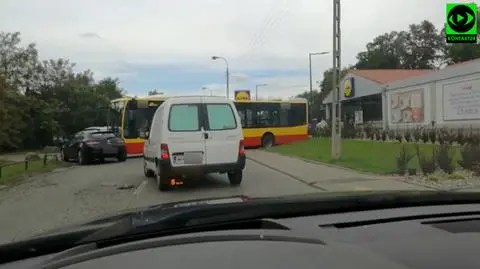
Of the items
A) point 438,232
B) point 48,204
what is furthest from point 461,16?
point 438,232

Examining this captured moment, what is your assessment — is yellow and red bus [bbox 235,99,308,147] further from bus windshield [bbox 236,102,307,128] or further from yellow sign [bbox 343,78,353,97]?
yellow sign [bbox 343,78,353,97]

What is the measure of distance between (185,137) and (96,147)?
476 inches

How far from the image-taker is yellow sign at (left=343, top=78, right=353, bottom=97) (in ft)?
207

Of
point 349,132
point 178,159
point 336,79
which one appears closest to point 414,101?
point 349,132

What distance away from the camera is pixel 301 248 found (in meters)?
1.98

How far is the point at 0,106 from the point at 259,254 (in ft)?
97.3

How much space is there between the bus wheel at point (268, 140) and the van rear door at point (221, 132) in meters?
21.6

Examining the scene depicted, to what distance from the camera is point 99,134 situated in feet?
79.9

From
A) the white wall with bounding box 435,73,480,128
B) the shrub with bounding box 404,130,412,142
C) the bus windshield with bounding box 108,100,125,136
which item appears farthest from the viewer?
the white wall with bounding box 435,73,480,128

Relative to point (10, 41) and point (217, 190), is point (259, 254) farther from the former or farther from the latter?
point (10, 41)

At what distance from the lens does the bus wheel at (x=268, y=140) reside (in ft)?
115

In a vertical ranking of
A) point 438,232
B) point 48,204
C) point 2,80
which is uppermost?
point 2,80

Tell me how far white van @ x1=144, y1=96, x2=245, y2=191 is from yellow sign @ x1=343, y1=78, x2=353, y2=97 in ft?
168

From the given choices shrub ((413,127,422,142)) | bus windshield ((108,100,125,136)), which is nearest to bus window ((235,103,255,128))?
bus windshield ((108,100,125,136))
